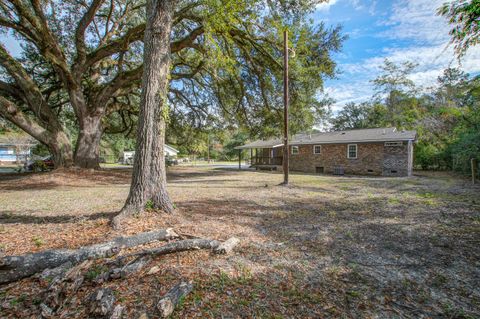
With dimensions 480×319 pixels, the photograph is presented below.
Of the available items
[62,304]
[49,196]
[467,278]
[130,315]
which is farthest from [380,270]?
[49,196]

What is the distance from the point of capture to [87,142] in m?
13.5

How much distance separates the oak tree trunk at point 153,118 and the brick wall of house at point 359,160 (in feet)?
55.9

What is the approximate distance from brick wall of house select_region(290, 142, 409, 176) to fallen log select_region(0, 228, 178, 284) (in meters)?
18.0

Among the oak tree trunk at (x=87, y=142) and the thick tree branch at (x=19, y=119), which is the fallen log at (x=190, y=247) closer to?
the thick tree branch at (x=19, y=119)

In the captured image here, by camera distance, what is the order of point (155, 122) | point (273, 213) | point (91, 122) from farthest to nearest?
point (91, 122) → point (273, 213) → point (155, 122)

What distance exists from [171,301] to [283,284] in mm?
1173

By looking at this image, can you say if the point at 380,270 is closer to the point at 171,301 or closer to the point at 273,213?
the point at 171,301

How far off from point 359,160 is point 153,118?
17.5 metres

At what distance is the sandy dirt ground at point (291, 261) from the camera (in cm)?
209

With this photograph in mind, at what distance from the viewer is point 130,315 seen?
6.34 ft

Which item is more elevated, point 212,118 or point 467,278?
point 212,118

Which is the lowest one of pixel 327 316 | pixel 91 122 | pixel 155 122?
pixel 327 316

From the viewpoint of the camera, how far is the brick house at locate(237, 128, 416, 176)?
16047 millimetres

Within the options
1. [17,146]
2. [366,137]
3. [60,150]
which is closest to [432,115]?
[366,137]
